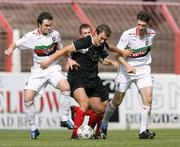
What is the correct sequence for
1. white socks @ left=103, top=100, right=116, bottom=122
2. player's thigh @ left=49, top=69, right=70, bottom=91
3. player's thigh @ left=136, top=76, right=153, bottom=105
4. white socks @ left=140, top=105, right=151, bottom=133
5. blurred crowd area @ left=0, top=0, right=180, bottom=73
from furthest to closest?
blurred crowd area @ left=0, top=0, right=180, bottom=73 < white socks @ left=103, top=100, right=116, bottom=122 < player's thigh @ left=49, top=69, right=70, bottom=91 < player's thigh @ left=136, top=76, right=153, bottom=105 < white socks @ left=140, top=105, right=151, bottom=133

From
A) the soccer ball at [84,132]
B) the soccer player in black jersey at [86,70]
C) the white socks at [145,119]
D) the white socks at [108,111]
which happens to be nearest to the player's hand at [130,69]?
the soccer player in black jersey at [86,70]

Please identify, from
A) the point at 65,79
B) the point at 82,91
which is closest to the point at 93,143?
the point at 82,91

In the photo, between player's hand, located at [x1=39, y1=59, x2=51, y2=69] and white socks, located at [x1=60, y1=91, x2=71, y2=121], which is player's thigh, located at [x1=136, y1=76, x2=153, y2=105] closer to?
white socks, located at [x1=60, y1=91, x2=71, y2=121]

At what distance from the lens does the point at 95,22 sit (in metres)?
26.9

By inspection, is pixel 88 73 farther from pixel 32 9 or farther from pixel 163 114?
pixel 32 9

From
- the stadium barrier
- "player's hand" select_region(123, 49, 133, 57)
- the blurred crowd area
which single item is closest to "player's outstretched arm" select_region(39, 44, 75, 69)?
"player's hand" select_region(123, 49, 133, 57)

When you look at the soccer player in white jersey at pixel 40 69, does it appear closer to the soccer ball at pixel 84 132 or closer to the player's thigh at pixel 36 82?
the player's thigh at pixel 36 82

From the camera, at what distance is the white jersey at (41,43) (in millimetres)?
17578

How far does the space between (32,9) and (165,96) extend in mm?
4835

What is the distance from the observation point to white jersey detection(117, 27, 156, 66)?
17.4 meters

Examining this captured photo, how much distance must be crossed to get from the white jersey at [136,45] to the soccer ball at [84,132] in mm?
1894

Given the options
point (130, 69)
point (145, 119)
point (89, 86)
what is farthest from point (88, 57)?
point (145, 119)

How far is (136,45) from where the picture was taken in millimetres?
17469

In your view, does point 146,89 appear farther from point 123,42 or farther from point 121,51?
point 123,42
